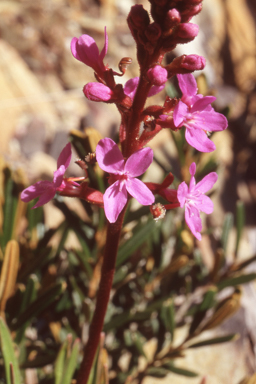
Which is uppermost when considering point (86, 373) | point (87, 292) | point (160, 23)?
point (160, 23)

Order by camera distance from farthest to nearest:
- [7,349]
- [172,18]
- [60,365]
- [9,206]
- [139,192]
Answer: [9,206]
[60,365]
[7,349]
[139,192]
[172,18]

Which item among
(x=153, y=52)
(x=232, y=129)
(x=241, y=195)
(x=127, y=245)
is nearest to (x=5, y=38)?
(x=232, y=129)

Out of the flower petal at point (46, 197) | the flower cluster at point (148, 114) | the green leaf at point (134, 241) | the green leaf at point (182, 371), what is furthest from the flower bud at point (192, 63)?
the green leaf at point (182, 371)

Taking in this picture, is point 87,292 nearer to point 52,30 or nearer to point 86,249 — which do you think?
point 86,249

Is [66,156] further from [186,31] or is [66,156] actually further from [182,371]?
[182,371]

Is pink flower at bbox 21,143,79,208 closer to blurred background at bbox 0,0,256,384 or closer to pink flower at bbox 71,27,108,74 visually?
pink flower at bbox 71,27,108,74

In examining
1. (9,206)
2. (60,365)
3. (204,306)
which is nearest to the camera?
(60,365)

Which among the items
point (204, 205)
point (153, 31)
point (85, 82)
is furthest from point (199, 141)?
point (85, 82)
